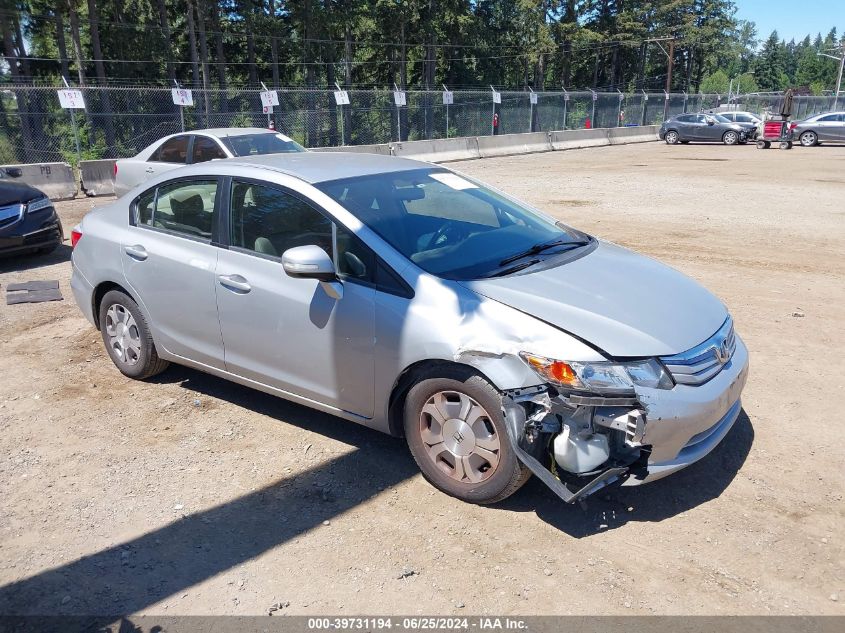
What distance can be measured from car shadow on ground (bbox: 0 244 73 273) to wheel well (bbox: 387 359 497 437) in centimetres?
727

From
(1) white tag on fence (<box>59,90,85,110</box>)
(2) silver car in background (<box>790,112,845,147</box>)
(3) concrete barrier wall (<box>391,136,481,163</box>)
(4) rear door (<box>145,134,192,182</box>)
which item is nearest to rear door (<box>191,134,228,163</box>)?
(4) rear door (<box>145,134,192,182</box>)

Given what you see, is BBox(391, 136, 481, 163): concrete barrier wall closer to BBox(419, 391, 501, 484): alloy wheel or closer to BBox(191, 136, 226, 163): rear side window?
BBox(191, 136, 226, 163): rear side window

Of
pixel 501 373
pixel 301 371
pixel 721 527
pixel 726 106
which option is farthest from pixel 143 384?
pixel 726 106

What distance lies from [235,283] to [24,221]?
20.0ft

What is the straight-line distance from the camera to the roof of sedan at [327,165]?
14.3 ft

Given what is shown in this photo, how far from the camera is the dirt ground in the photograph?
9.86 feet

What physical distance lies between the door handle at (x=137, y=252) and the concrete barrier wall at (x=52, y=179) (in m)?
12.4

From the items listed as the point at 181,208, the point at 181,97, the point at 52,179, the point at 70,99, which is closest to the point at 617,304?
the point at 181,208

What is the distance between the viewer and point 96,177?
16.4 meters

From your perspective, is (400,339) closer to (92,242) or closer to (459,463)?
(459,463)

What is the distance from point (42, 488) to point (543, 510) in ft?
9.19

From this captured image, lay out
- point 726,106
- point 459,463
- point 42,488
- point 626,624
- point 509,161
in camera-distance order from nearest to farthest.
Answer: point 626,624, point 459,463, point 42,488, point 509,161, point 726,106

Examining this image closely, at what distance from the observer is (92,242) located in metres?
5.28

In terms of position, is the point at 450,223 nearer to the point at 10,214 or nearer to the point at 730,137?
the point at 10,214
